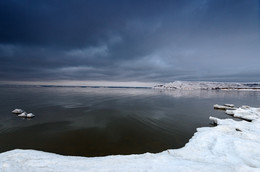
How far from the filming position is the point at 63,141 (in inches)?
251

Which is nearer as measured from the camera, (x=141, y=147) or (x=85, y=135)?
(x=141, y=147)

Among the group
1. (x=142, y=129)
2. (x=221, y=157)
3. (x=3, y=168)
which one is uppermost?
(x=3, y=168)

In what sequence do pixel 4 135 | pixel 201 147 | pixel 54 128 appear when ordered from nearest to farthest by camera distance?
1. pixel 201 147
2. pixel 4 135
3. pixel 54 128

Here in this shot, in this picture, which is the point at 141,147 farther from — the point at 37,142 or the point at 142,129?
the point at 37,142

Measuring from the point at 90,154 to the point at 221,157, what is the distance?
5.62 metres

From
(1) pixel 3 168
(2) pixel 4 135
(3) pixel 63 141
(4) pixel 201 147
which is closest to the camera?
(1) pixel 3 168

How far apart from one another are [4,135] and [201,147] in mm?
11602

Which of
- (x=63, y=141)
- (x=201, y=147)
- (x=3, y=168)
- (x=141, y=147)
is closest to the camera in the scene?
(x=3, y=168)

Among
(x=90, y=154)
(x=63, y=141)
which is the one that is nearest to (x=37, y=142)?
(x=63, y=141)

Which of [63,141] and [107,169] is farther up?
[107,169]

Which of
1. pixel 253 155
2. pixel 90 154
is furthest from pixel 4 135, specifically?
pixel 253 155

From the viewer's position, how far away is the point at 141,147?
19.4 feet

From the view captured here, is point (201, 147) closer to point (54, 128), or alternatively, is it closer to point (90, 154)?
point (90, 154)

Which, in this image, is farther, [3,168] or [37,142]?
[37,142]
